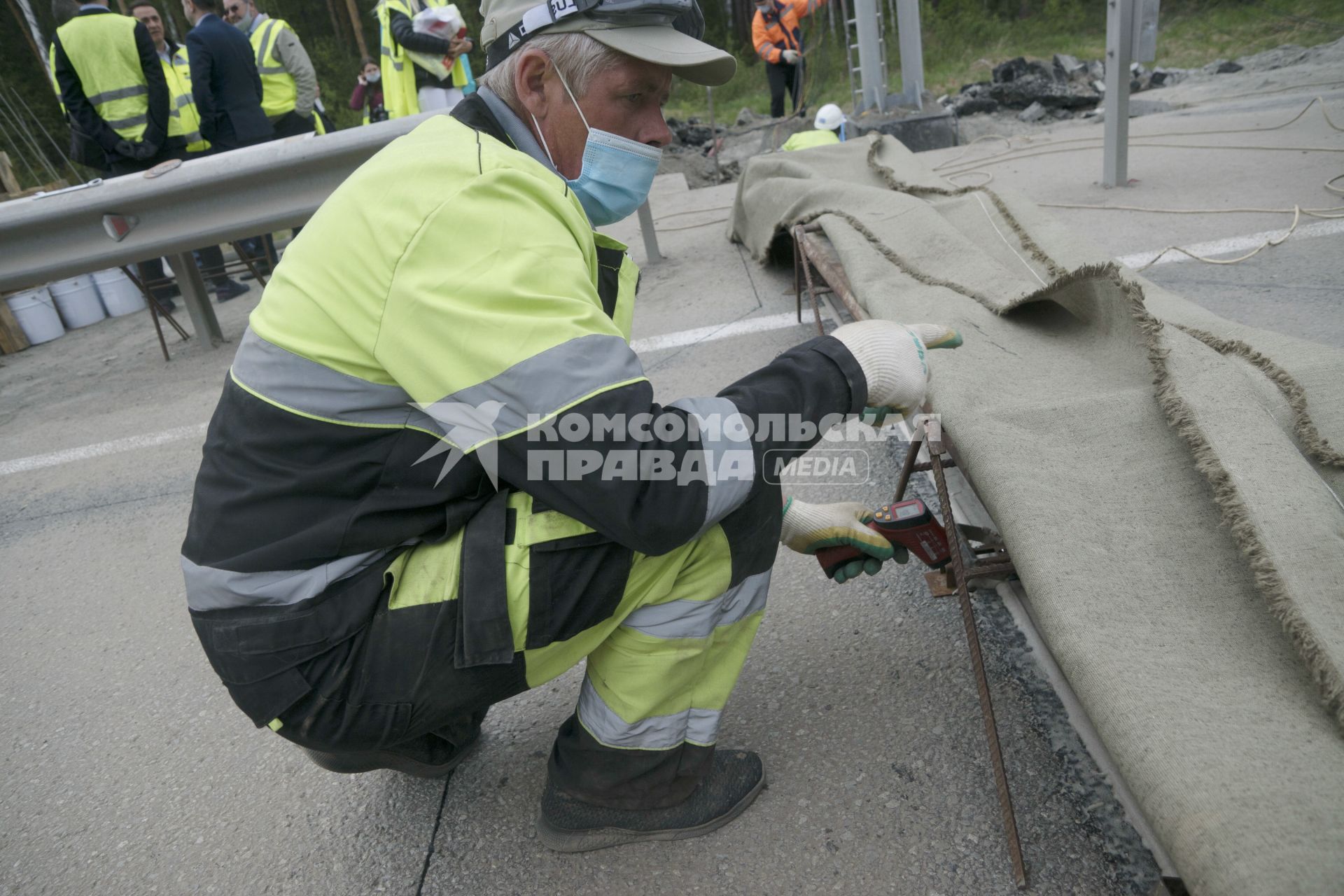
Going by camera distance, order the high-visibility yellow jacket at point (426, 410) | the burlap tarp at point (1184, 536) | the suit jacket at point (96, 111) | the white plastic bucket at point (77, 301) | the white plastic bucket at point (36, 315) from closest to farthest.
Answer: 1. the burlap tarp at point (1184, 536)
2. the high-visibility yellow jacket at point (426, 410)
3. the suit jacket at point (96, 111)
4. the white plastic bucket at point (36, 315)
5. the white plastic bucket at point (77, 301)

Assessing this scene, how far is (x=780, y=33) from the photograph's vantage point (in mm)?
9578

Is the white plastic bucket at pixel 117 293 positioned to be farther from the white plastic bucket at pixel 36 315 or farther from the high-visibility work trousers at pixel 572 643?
the high-visibility work trousers at pixel 572 643

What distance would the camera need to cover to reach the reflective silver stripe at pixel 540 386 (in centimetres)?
114

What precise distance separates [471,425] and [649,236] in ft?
12.9

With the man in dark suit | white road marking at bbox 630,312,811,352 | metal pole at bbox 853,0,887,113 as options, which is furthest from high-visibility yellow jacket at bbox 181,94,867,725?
metal pole at bbox 853,0,887,113

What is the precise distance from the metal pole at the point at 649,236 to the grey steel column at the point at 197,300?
2.42 metres

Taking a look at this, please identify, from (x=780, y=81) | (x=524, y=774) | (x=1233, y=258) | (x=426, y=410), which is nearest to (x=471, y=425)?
(x=426, y=410)

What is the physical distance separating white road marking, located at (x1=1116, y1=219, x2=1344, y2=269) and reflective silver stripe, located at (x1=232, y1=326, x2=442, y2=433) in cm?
326

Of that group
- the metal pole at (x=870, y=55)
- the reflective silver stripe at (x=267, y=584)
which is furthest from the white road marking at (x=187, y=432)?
the metal pole at (x=870, y=55)

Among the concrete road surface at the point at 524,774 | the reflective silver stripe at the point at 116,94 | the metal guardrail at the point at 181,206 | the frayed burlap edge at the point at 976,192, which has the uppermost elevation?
the reflective silver stripe at the point at 116,94

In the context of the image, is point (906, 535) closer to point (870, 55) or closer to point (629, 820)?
point (629, 820)

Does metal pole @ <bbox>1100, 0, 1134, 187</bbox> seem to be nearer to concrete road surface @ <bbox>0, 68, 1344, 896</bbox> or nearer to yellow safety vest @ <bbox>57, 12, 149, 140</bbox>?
concrete road surface @ <bbox>0, 68, 1344, 896</bbox>

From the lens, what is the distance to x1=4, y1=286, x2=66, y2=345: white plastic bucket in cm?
591

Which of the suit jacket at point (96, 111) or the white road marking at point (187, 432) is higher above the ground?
the suit jacket at point (96, 111)
